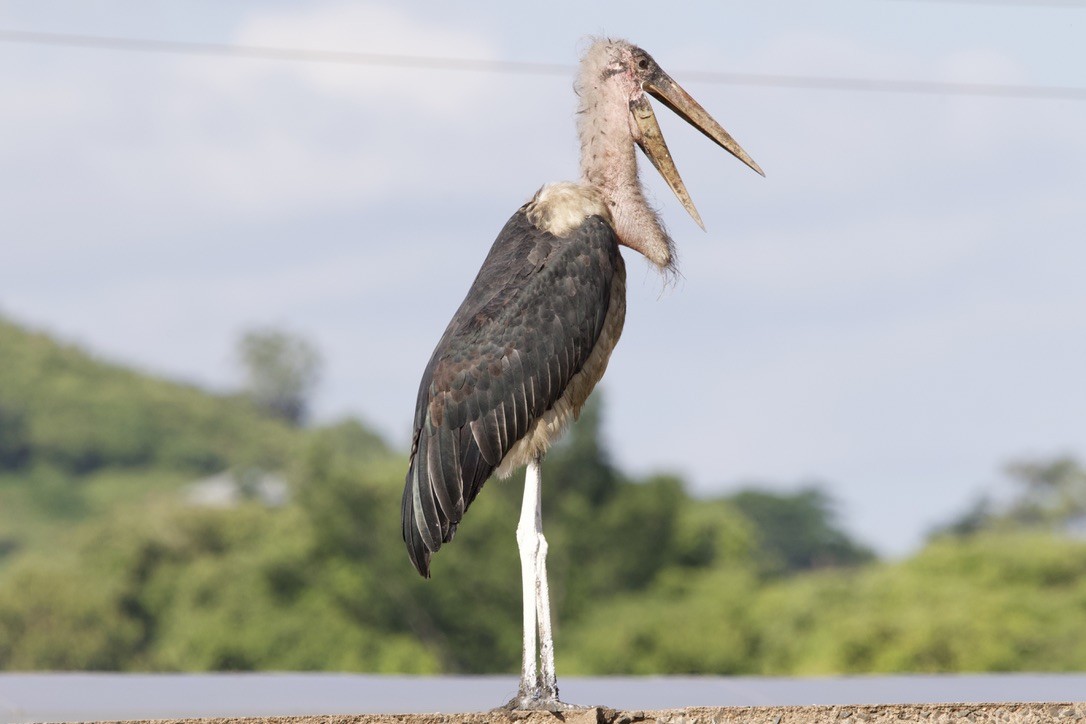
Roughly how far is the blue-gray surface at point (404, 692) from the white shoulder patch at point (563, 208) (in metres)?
1.63

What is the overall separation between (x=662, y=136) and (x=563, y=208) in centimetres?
56

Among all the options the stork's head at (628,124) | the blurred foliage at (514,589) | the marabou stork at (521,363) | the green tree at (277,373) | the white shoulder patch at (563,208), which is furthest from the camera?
the green tree at (277,373)

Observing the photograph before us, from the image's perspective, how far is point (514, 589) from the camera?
4447 centimetres

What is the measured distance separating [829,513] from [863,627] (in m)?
36.6

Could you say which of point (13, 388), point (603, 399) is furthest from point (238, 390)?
point (603, 399)

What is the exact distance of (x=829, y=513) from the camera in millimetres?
70875

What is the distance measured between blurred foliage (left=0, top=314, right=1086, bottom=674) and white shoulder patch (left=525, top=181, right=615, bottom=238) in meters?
27.6

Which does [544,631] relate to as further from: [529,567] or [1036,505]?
[1036,505]

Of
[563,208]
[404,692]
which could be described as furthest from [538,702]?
[404,692]

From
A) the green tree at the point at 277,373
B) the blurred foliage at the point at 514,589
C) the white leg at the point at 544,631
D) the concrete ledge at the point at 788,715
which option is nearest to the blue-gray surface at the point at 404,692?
the white leg at the point at 544,631

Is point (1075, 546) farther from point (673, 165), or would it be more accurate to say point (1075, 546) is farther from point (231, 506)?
point (673, 165)

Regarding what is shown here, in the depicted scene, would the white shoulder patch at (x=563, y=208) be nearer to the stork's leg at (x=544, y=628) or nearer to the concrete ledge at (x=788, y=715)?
the stork's leg at (x=544, y=628)

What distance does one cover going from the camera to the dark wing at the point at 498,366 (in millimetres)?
5898

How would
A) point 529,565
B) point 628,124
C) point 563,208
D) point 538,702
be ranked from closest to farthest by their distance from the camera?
1. point 538,702
2. point 529,565
3. point 563,208
4. point 628,124
